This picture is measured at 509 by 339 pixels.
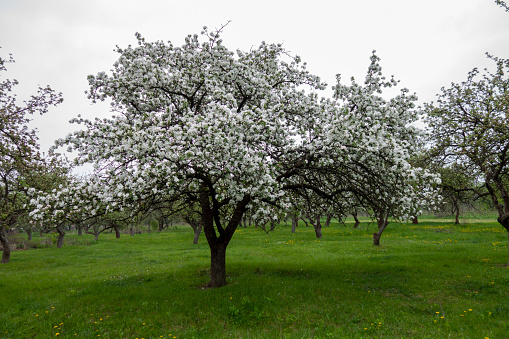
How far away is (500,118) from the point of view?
13570 mm

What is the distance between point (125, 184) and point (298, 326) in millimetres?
7416

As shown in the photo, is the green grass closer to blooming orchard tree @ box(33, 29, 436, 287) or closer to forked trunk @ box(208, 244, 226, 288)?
forked trunk @ box(208, 244, 226, 288)

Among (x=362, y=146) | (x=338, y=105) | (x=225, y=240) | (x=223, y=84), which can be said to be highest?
(x=223, y=84)

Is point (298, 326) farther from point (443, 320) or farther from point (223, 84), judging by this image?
point (223, 84)

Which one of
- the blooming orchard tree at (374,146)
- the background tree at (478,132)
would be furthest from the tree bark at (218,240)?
the background tree at (478,132)

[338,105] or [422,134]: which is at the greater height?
[338,105]

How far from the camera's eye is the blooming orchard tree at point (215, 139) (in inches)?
374

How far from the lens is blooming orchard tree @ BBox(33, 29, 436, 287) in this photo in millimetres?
9508

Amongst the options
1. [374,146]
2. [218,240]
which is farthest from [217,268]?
[374,146]

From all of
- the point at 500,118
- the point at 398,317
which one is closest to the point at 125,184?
the point at 398,317

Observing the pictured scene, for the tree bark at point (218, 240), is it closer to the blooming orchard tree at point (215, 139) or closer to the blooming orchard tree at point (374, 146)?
the blooming orchard tree at point (215, 139)

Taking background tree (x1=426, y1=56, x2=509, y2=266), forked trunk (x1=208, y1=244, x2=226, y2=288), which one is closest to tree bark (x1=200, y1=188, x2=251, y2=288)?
forked trunk (x1=208, y1=244, x2=226, y2=288)

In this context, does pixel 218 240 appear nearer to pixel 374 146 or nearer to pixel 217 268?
pixel 217 268

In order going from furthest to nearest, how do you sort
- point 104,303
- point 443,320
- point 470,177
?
point 470,177 → point 104,303 → point 443,320
